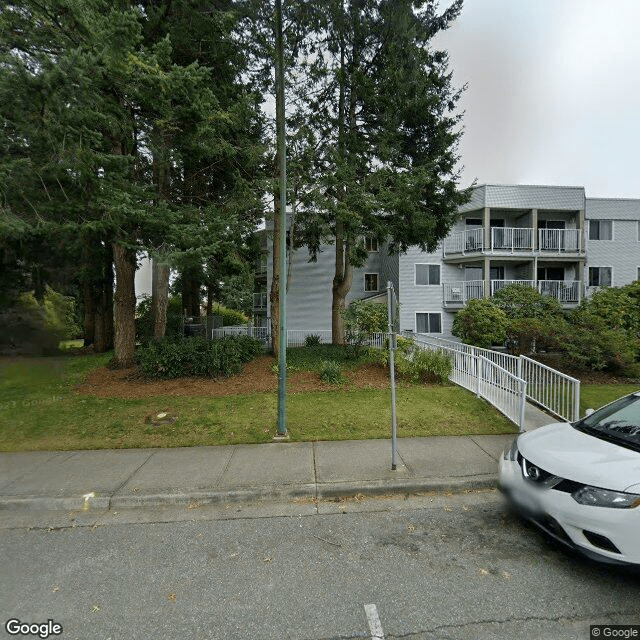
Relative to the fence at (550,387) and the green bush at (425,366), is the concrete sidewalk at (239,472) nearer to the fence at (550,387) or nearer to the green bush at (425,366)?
the fence at (550,387)

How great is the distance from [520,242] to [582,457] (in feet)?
57.3

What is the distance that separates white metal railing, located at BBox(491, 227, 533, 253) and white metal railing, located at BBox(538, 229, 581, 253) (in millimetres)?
699

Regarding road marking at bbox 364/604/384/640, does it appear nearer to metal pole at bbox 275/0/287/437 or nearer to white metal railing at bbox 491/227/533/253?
metal pole at bbox 275/0/287/437

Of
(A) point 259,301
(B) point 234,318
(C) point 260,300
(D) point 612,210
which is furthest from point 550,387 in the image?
(B) point 234,318

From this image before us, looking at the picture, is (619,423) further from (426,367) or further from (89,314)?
(89,314)

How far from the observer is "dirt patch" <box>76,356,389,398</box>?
8.23 meters

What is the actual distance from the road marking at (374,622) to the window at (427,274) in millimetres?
17601

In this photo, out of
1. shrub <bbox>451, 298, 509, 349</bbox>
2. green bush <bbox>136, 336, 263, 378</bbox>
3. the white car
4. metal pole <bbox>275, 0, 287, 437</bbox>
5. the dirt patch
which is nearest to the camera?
the white car

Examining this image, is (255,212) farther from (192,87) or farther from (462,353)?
(462,353)

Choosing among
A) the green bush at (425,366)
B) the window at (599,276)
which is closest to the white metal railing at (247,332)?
the green bush at (425,366)

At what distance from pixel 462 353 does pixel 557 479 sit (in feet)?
19.5

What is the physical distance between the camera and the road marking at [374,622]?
2266 mm

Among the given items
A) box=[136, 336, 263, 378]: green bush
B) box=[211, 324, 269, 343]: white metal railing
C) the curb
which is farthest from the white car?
box=[211, 324, 269, 343]: white metal railing

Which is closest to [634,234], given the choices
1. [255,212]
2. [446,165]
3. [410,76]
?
[446,165]
